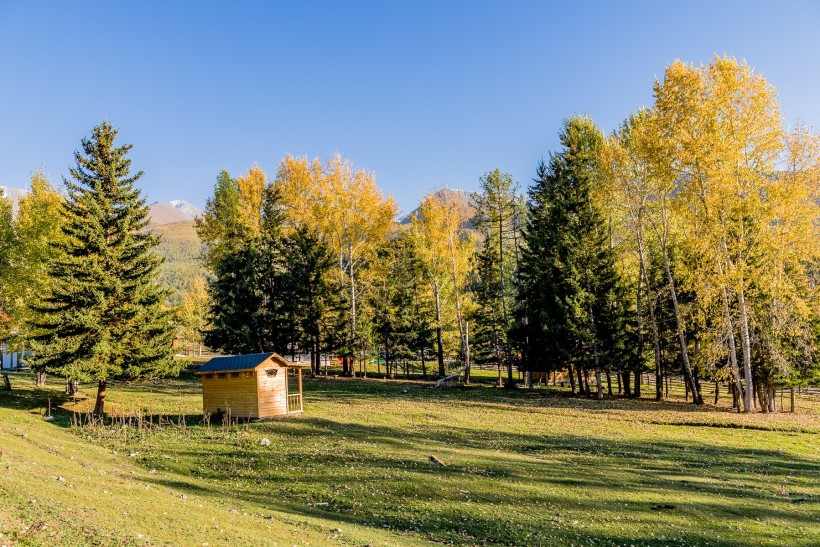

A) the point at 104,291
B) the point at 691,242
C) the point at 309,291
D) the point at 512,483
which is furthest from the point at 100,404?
the point at 691,242

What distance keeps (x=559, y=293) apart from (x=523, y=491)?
22.5 meters

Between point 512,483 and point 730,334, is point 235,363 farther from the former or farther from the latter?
point 730,334

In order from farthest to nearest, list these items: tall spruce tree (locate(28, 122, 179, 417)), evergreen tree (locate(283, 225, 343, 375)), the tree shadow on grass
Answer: evergreen tree (locate(283, 225, 343, 375)) < tall spruce tree (locate(28, 122, 179, 417)) < the tree shadow on grass

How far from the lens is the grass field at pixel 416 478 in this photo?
10.7 m


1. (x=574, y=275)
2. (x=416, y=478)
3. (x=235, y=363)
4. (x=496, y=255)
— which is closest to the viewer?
(x=416, y=478)

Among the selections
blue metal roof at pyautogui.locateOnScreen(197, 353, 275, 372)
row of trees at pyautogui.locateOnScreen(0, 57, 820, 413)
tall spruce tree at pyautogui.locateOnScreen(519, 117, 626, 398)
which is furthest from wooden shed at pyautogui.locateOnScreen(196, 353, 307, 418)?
tall spruce tree at pyautogui.locateOnScreen(519, 117, 626, 398)

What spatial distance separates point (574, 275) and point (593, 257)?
2098 millimetres

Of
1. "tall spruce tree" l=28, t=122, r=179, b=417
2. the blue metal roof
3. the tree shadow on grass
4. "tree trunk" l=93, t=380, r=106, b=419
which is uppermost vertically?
"tall spruce tree" l=28, t=122, r=179, b=417

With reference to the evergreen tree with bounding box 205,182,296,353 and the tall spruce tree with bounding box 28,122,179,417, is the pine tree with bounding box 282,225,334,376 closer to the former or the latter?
the evergreen tree with bounding box 205,182,296,353

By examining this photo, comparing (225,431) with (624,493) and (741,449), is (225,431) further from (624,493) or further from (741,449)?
(741,449)

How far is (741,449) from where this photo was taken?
2073 cm

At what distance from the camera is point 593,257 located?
1375 inches

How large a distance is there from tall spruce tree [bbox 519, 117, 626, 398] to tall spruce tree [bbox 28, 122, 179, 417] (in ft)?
83.9

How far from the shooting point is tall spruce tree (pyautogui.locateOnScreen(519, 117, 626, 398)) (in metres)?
34.1
